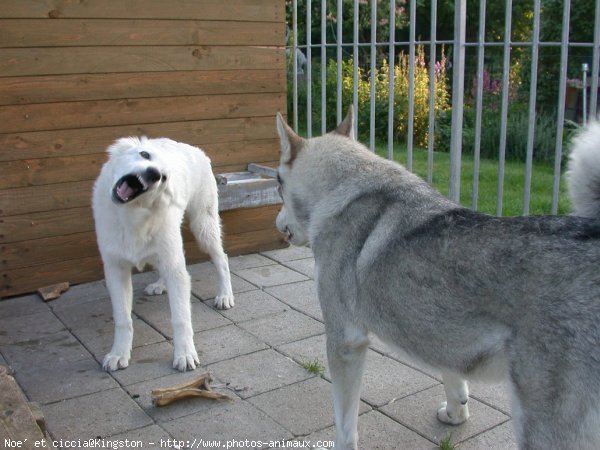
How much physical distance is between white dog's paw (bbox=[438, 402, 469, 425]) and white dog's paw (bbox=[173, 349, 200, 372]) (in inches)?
58.9

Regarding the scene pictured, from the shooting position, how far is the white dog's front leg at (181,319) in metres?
3.84

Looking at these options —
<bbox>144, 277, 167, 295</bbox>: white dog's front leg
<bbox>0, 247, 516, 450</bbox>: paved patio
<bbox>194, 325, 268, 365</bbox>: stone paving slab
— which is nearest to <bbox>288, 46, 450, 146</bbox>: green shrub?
<bbox>144, 277, 167, 295</bbox>: white dog's front leg

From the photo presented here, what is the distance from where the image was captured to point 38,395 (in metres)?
3.51

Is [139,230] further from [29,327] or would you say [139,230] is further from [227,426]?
[227,426]

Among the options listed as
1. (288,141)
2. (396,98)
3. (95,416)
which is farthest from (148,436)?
(396,98)

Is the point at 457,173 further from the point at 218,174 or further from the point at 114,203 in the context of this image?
the point at 114,203

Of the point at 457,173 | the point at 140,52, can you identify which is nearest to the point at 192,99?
the point at 140,52

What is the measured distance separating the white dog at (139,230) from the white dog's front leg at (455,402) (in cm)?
152

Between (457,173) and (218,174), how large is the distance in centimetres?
215

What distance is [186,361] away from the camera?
12.5ft

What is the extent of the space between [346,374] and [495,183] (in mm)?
6595

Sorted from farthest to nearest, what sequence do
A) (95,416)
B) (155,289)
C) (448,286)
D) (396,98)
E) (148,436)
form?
(396,98)
(155,289)
(95,416)
(148,436)
(448,286)

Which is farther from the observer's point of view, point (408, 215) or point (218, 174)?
point (218, 174)

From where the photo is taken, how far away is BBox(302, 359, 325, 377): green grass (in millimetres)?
→ 3746
